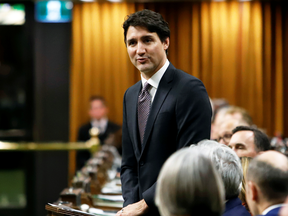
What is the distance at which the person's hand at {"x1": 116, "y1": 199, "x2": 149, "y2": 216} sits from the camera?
74.1 inches

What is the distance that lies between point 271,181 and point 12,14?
25.5 feet

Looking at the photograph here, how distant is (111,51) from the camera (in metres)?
8.01

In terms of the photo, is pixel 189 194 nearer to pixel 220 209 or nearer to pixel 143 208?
pixel 220 209

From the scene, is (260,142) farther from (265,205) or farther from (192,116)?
(265,205)

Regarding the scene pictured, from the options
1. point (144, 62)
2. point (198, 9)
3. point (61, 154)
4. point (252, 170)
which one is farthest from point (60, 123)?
point (252, 170)

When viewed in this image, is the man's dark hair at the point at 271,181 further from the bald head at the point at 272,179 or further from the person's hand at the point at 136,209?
the person's hand at the point at 136,209

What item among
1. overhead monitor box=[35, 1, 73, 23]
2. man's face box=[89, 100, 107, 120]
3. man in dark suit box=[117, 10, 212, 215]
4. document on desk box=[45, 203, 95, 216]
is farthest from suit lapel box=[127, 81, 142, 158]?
overhead monitor box=[35, 1, 73, 23]

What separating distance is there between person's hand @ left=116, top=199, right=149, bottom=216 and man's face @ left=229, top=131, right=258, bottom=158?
0.96 meters

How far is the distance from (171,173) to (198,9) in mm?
7211

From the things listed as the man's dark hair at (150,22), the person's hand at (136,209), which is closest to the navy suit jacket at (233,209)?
the person's hand at (136,209)

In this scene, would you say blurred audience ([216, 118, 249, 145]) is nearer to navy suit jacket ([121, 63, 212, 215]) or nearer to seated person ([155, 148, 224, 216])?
navy suit jacket ([121, 63, 212, 215])

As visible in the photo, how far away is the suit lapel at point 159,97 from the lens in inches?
76.9

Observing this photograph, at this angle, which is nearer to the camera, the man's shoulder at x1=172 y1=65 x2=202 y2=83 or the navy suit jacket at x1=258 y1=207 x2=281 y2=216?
the navy suit jacket at x1=258 y1=207 x2=281 y2=216

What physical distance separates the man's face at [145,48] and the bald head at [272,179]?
32.6 inches
